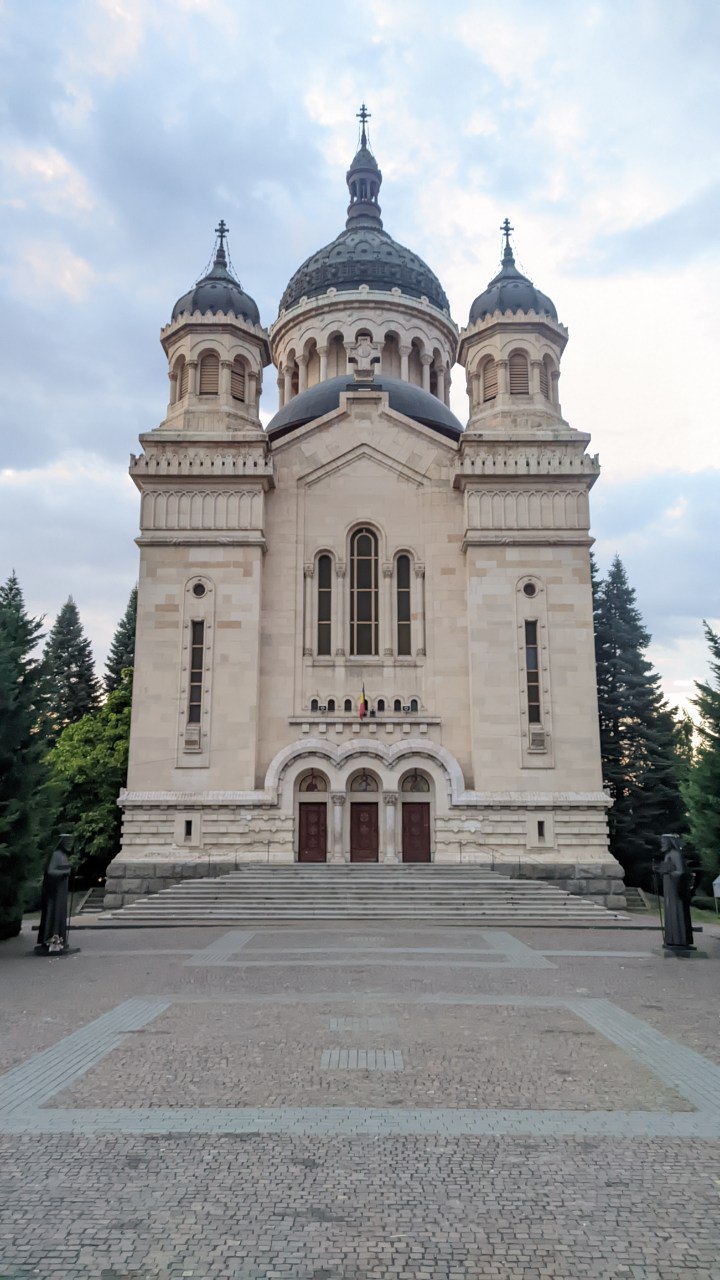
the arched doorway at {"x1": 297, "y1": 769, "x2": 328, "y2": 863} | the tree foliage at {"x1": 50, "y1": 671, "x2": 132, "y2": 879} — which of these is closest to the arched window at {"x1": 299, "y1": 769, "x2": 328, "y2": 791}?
the arched doorway at {"x1": 297, "y1": 769, "x2": 328, "y2": 863}

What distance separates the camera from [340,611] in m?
30.5

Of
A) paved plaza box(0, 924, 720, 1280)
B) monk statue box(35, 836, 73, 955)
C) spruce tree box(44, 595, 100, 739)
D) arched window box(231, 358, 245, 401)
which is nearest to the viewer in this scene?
paved plaza box(0, 924, 720, 1280)

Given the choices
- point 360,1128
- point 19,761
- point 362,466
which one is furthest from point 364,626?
point 360,1128

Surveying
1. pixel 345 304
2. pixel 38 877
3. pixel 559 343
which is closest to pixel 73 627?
pixel 345 304

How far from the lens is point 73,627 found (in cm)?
5434

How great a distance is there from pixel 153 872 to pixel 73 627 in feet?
99.2

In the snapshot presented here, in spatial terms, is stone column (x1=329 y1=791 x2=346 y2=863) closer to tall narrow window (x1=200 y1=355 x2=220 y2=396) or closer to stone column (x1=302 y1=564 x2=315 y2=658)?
stone column (x1=302 y1=564 x2=315 y2=658)

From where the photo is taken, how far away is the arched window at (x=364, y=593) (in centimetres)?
3062

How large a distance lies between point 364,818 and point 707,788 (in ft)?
44.5

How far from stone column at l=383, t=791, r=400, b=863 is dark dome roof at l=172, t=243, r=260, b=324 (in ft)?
59.3

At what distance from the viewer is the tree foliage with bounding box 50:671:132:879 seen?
116 ft

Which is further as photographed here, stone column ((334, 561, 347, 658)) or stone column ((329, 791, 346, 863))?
stone column ((334, 561, 347, 658))

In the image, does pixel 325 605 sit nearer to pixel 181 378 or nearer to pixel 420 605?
pixel 420 605

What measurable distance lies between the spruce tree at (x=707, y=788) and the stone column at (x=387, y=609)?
13.2m
